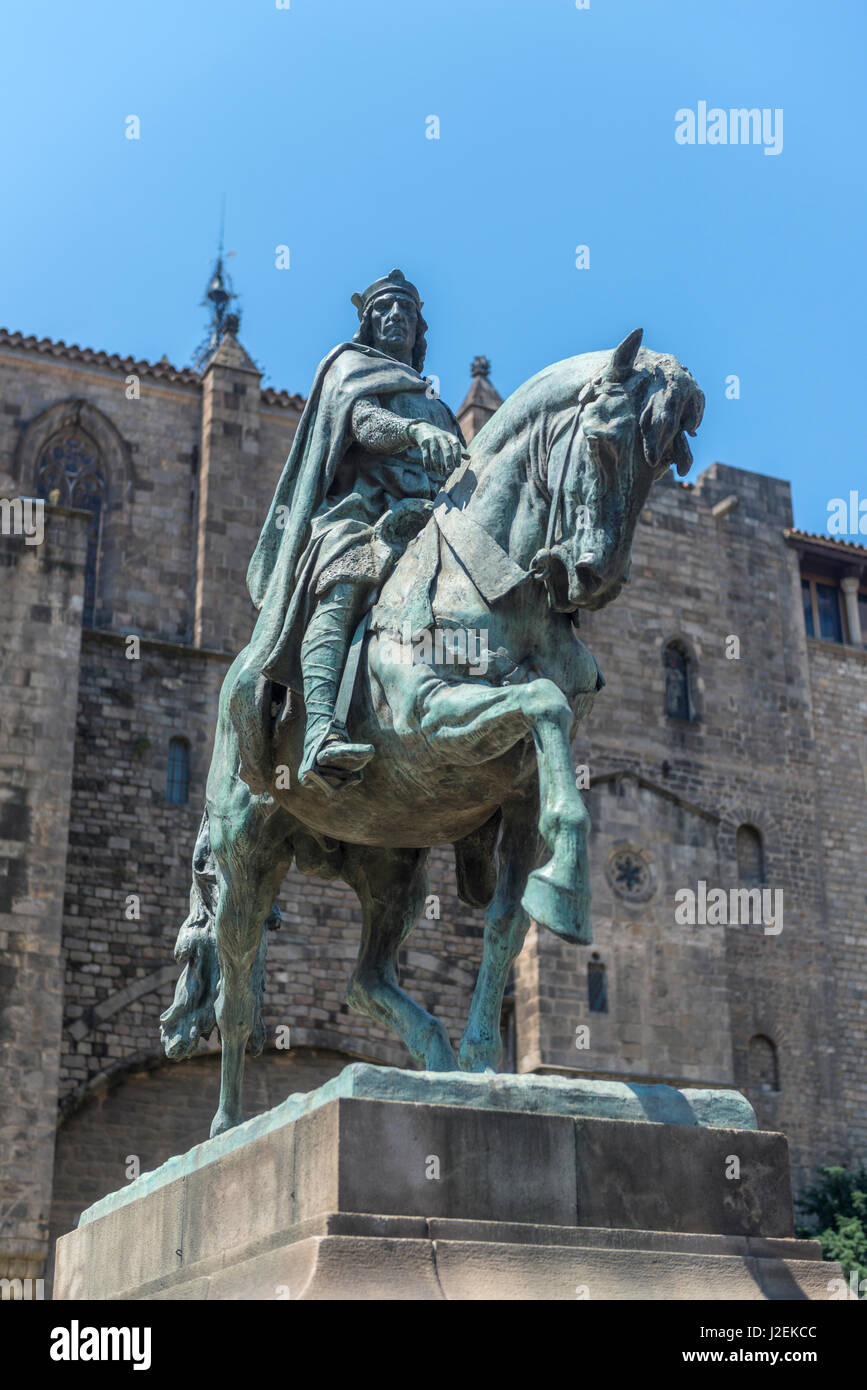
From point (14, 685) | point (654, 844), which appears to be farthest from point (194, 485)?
point (654, 844)

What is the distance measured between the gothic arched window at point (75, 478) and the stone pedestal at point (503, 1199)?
68.1 feet

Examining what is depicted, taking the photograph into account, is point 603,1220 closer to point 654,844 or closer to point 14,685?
point 14,685

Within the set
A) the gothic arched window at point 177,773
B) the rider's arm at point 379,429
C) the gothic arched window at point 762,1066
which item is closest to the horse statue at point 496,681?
the rider's arm at point 379,429

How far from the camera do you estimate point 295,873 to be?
2377cm

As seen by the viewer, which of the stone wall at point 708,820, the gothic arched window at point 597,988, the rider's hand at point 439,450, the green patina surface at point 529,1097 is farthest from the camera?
the stone wall at point 708,820

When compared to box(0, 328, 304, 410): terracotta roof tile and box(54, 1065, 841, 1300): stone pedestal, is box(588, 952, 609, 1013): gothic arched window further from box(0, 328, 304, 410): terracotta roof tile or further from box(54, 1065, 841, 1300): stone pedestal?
box(54, 1065, 841, 1300): stone pedestal

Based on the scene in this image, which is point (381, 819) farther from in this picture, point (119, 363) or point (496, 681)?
point (119, 363)

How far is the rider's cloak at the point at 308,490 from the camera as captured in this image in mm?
6613

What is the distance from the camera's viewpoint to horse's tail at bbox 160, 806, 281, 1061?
7.30m

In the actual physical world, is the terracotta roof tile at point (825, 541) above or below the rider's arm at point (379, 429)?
above

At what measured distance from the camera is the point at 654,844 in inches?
1012

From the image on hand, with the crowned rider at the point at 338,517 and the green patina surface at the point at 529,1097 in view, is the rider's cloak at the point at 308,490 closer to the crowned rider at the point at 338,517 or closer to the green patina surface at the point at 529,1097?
the crowned rider at the point at 338,517

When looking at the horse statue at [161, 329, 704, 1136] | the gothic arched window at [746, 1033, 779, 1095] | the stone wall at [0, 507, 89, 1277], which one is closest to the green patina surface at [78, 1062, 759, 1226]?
the horse statue at [161, 329, 704, 1136]

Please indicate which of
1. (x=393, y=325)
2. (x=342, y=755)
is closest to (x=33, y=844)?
(x=393, y=325)
